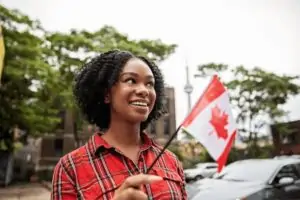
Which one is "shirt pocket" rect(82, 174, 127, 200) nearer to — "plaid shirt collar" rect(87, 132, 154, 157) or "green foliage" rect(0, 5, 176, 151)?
"plaid shirt collar" rect(87, 132, 154, 157)

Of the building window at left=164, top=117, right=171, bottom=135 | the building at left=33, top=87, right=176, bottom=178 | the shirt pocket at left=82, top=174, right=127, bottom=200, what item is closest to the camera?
the shirt pocket at left=82, top=174, right=127, bottom=200

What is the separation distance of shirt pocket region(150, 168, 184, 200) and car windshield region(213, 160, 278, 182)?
4.25m

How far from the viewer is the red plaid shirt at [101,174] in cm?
118

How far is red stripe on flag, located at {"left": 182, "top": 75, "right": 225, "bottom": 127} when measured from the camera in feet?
5.53

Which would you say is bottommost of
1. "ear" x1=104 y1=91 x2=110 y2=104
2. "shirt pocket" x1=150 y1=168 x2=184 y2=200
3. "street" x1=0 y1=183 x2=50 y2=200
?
"street" x1=0 y1=183 x2=50 y2=200

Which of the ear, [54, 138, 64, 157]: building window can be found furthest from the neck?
[54, 138, 64, 157]: building window

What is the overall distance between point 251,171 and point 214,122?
13.5 feet

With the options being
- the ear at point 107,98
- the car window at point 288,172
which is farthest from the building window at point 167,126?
the ear at point 107,98

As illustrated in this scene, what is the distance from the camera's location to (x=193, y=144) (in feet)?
94.1

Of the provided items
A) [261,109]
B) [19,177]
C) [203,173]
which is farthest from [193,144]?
[19,177]

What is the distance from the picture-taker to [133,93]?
1340 mm

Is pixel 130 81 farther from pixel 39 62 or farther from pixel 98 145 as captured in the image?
pixel 39 62

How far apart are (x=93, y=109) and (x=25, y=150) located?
3066cm

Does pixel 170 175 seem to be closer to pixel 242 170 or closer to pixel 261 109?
pixel 242 170
